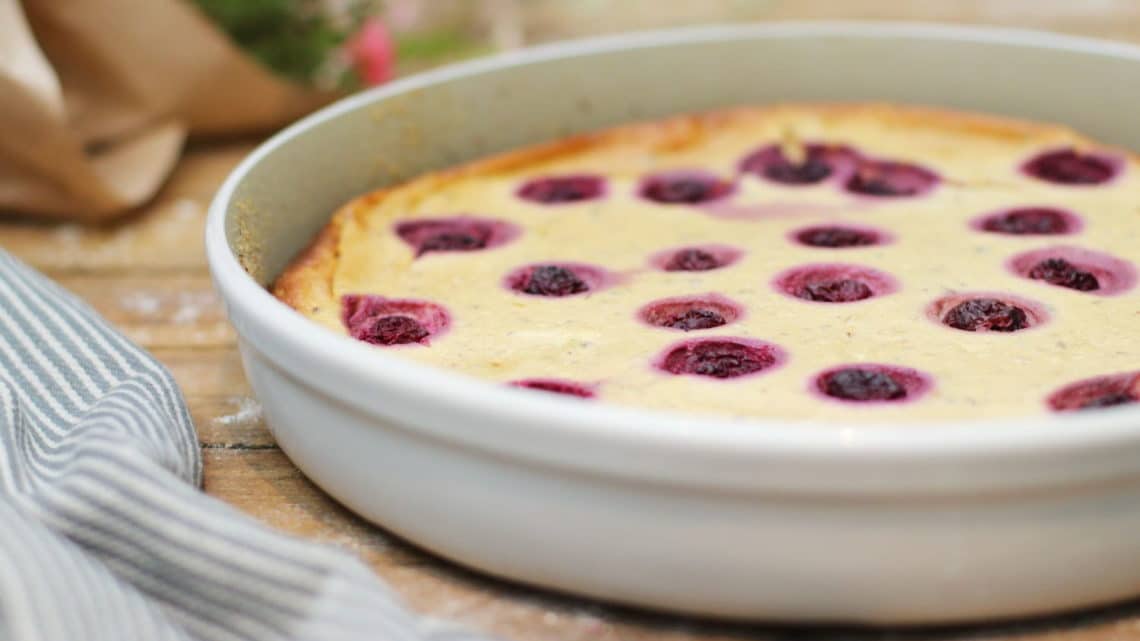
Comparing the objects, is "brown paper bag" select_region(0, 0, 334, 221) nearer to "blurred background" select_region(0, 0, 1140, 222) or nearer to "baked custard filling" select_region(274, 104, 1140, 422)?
"blurred background" select_region(0, 0, 1140, 222)

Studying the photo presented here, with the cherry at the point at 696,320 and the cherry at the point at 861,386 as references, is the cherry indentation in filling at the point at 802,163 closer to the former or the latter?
the cherry at the point at 696,320

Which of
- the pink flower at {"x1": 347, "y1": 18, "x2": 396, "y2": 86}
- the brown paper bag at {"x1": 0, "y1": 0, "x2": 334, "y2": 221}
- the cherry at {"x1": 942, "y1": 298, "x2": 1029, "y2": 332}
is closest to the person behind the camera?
the cherry at {"x1": 942, "y1": 298, "x2": 1029, "y2": 332}

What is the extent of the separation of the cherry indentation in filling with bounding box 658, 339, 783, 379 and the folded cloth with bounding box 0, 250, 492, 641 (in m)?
0.39

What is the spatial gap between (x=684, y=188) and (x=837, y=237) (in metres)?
0.26

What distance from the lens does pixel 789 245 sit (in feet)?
5.16

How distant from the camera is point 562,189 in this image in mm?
1786

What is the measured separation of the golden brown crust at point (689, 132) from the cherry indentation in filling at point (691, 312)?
1.53 ft

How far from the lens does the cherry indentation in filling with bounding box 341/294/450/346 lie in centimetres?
138

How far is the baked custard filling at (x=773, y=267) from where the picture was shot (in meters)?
1.23

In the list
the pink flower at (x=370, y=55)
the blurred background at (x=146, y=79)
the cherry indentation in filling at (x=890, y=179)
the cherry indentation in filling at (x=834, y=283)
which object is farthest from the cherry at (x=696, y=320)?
the pink flower at (x=370, y=55)

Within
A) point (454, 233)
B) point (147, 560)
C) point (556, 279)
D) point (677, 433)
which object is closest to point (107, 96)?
point (454, 233)

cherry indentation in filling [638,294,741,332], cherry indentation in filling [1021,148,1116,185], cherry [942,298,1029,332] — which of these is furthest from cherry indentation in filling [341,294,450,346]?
cherry indentation in filling [1021,148,1116,185]

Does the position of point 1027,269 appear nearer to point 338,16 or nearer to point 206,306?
point 206,306

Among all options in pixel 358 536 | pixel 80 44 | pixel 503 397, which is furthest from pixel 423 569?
pixel 80 44
